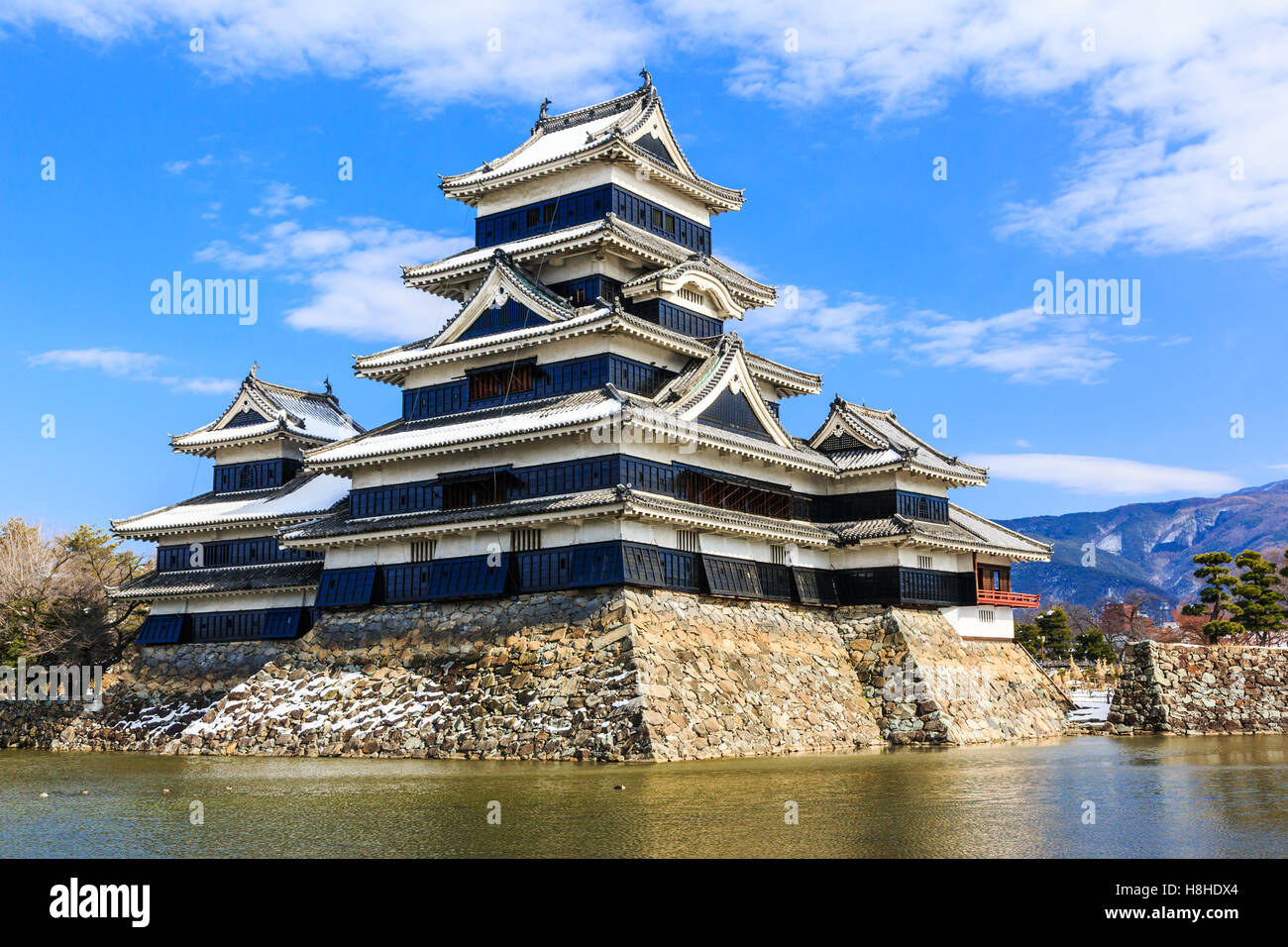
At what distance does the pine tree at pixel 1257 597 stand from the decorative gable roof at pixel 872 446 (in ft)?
43.1

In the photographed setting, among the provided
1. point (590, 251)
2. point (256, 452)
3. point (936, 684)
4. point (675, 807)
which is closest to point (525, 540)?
point (590, 251)

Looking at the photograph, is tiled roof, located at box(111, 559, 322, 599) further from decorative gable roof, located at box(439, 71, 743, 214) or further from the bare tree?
decorative gable roof, located at box(439, 71, 743, 214)

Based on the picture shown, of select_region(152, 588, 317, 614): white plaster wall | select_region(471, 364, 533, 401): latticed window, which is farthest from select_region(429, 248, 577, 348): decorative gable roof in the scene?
select_region(152, 588, 317, 614): white plaster wall

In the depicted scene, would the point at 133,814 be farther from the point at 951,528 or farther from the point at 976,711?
the point at 951,528

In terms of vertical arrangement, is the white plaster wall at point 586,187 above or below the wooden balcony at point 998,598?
above

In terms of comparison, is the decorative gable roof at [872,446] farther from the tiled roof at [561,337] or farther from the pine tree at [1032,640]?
the pine tree at [1032,640]

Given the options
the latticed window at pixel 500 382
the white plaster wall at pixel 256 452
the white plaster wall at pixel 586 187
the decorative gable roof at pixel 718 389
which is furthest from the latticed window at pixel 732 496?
the white plaster wall at pixel 256 452

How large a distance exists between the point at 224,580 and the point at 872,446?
2656cm

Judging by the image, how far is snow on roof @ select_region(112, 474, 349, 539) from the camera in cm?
4734

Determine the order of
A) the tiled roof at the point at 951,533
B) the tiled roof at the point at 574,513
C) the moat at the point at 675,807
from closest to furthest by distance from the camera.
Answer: the moat at the point at 675,807 < the tiled roof at the point at 574,513 < the tiled roof at the point at 951,533

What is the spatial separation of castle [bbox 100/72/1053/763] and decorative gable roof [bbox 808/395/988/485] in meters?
0.13

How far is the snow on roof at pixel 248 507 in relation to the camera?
47344 millimetres
